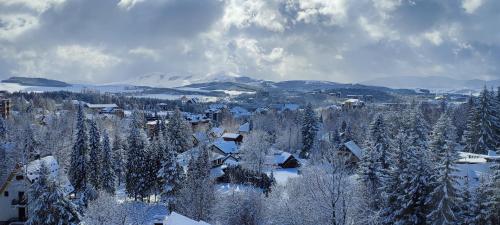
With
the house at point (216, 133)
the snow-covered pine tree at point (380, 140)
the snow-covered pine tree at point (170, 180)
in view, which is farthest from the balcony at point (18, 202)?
the house at point (216, 133)

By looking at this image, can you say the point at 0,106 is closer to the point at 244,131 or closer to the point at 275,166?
the point at 244,131

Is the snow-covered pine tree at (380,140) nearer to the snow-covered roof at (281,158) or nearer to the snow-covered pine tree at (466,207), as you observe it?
the snow-covered pine tree at (466,207)

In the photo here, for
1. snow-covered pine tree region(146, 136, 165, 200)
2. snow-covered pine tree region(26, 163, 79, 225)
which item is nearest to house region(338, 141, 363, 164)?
snow-covered pine tree region(146, 136, 165, 200)

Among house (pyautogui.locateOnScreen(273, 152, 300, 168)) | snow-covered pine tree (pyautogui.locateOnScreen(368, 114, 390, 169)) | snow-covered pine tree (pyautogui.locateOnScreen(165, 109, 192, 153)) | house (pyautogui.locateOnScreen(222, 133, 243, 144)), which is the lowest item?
house (pyautogui.locateOnScreen(273, 152, 300, 168))

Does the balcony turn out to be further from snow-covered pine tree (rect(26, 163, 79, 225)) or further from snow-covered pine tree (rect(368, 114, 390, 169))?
snow-covered pine tree (rect(368, 114, 390, 169))

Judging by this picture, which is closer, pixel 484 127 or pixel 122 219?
pixel 122 219

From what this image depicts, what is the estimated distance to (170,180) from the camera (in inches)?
1795

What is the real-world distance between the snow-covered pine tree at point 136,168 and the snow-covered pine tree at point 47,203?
70.4ft

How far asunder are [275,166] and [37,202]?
1844 inches

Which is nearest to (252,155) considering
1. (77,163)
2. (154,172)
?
(154,172)

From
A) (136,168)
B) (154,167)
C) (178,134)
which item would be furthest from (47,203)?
(178,134)

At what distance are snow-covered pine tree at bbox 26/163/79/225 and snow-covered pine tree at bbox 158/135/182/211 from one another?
17908 millimetres

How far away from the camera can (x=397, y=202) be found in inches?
1074

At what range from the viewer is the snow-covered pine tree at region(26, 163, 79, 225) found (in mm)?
26781
